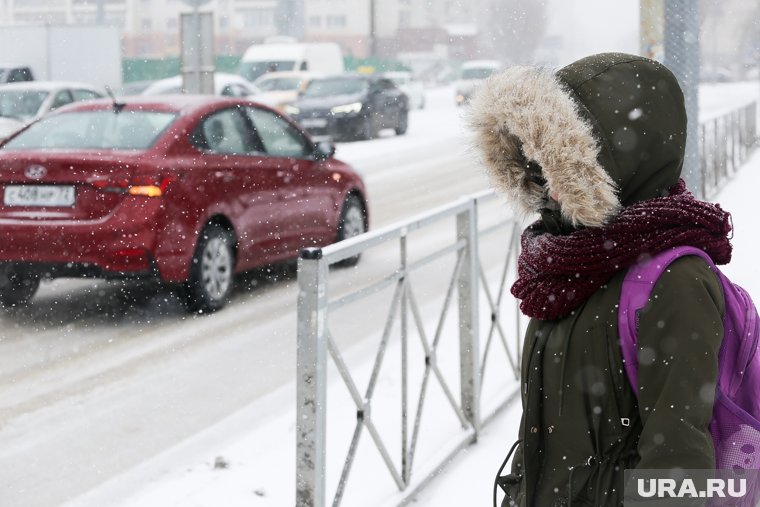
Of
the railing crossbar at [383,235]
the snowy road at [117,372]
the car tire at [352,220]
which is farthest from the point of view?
the car tire at [352,220]

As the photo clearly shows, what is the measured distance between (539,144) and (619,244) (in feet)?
0.81

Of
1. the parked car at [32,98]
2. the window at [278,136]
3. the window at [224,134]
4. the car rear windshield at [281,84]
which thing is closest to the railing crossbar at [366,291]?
the window at [224,134]

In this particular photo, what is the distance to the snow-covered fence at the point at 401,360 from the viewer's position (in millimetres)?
3197

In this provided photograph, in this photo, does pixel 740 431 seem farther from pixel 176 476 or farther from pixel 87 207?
pixel 87 207

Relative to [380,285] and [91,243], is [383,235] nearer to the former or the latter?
[380,285]

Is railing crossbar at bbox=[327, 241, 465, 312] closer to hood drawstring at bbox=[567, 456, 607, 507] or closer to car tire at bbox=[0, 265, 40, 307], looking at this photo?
hood drawstring at bbox=[567, 456, 607, 507]

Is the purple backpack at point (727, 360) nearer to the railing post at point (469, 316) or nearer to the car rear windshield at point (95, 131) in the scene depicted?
the railing post at point (469, 316)

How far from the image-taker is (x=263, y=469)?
4.67 m

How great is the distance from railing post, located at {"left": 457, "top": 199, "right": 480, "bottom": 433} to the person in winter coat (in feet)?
8.70

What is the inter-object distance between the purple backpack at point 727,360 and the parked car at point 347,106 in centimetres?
2204

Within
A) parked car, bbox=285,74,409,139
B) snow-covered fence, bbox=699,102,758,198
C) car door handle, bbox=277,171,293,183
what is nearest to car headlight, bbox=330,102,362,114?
parked car, bbox=285,74,409,139

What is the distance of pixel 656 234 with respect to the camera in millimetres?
1922

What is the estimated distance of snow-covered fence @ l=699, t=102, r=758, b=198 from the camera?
12117 millimetres

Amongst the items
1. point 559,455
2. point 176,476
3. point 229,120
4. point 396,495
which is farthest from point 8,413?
point 559,455
